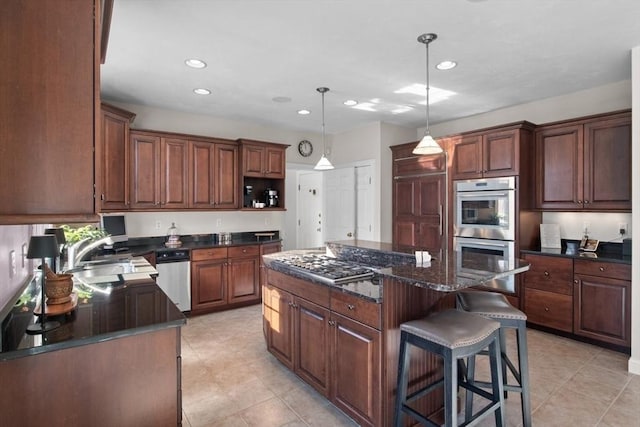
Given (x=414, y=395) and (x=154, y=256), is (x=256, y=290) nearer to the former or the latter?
(x=154, y=256)

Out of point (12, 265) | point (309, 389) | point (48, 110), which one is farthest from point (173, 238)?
→ point (48, 110)

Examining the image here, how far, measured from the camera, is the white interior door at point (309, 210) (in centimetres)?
689

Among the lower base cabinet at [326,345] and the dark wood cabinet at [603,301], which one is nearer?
the lower base cabinet at [326,345]

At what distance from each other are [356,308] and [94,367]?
1322 mm

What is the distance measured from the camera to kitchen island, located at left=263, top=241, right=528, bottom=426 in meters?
1.88

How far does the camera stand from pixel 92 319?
157 cm

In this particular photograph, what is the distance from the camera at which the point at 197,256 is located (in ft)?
14.1

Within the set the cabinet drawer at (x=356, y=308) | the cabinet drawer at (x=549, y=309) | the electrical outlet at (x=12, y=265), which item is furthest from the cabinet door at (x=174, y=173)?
the cabinet drawer at (x=549, y=309)

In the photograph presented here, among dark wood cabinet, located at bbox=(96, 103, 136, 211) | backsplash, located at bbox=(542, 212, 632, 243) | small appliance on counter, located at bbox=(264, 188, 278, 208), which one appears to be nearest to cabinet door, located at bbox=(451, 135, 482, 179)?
backsplash, located at bbox=(542, 212, 632, 243)

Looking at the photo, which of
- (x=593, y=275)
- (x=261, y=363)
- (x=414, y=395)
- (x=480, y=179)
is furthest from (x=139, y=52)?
(x=593, y=275)

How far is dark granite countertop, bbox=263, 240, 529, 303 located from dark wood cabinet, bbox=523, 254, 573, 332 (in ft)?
6.04

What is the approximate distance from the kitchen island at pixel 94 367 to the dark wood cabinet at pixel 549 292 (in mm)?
3761

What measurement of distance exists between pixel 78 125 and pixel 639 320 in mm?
4080

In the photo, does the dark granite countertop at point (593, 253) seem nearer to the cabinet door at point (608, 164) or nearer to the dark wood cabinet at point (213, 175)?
the cabinet door at point (608, 164)
